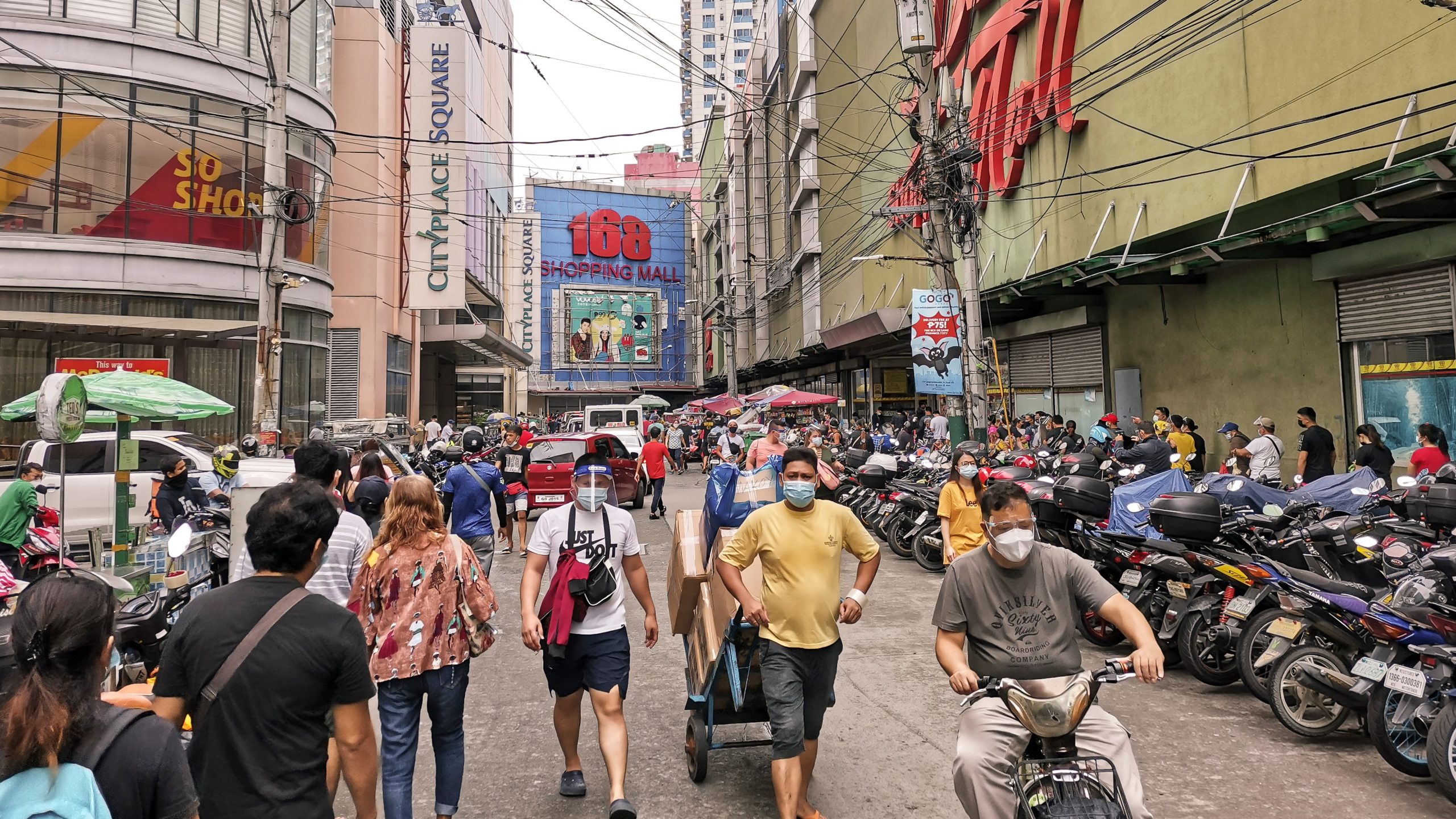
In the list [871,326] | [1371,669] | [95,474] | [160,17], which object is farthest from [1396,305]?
[160,17]

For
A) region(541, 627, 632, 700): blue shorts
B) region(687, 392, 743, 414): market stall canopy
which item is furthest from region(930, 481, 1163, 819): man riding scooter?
region(687, 392, 743, 414): market stall canopy

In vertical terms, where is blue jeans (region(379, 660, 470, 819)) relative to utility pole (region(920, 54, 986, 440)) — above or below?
below

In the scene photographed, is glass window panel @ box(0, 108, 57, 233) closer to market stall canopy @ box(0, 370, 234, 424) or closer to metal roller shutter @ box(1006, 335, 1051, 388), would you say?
market stall canopy @ box(0, 370, 234, 424)

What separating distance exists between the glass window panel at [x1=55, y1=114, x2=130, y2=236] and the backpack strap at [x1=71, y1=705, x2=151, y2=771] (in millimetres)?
23187

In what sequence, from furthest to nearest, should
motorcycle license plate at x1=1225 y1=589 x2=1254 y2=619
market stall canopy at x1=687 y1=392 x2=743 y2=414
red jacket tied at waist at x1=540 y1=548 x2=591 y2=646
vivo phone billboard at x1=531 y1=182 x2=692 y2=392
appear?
vivo phone billboard at x1=531 y1=182 x2=692 y2=392, market stall canopy at x1=687 y1=392 x2=743 y2=414, motorcycle license plate at x1=1225 y1=589 x2=1254 y2=619, red jacket tied at waist at x1=540 y1=548 x2=591 y2=646

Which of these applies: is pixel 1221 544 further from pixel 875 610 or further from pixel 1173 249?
pixel 1173 249

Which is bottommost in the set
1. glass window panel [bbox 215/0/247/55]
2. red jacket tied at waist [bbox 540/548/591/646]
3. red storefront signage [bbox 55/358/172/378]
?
red jacket tied at waist [bbox 540/548/591/646]

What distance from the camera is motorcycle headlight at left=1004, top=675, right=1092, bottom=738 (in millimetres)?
2943

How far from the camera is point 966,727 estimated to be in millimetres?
3203

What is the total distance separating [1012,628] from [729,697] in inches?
69.6

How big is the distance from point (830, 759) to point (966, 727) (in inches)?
77.5

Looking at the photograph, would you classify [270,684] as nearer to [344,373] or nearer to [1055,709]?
[1055,709]

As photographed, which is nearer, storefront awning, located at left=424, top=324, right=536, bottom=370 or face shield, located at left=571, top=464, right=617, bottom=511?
face shield, located at left=571, top=464, right=617, bottom=511

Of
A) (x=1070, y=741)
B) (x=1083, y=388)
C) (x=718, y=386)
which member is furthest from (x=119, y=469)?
(x=718, y=386)
